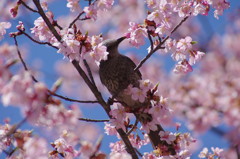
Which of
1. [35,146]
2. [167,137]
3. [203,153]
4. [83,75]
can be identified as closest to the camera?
[35,146]

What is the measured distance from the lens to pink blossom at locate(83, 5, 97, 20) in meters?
3.45

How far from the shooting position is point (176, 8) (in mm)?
3432

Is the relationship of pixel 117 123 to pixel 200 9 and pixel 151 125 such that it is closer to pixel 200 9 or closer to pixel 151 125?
pixel 151 125

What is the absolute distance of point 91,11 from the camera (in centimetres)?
347

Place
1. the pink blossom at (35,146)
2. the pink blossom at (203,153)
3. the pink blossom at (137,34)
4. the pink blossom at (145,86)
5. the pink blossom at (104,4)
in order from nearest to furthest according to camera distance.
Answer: the pink blossom at (35,146), the pink blossom at (145,86), the pink blossom at (137,34), the pink blossom at (104,4), the pink blossom at (203,153)

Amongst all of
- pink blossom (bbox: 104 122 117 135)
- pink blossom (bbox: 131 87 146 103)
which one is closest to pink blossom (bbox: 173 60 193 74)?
pink blossom (bbox: 131 87 146 103)

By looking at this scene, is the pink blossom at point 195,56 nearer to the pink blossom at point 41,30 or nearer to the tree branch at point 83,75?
the tree branch at point 83,75

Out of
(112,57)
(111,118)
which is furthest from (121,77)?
(111,118)

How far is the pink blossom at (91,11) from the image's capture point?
3447mm

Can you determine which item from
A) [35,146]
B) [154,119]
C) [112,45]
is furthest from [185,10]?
[35,146]

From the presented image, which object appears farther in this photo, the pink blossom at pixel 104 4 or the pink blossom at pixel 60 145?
the pink blossom at pixel 104 4

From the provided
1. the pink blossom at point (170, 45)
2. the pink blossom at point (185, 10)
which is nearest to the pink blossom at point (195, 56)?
the pink blossom at point (170, 45)

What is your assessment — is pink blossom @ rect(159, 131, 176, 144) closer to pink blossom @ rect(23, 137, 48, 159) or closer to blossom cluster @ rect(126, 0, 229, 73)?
blossom cluster @ rect(126, 0, 229, 73)

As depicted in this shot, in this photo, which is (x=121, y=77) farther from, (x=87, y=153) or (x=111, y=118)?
(x=87, y=153)
